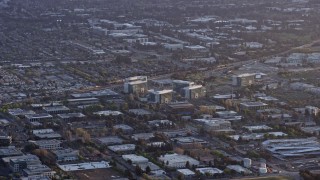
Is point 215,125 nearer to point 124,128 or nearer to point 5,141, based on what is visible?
point 124,128

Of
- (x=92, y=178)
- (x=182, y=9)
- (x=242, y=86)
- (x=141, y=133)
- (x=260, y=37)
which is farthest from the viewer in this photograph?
(x=182, y=9)

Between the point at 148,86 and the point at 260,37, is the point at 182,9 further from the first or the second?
the point at 148,86

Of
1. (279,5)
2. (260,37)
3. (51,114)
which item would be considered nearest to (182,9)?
(279,5)

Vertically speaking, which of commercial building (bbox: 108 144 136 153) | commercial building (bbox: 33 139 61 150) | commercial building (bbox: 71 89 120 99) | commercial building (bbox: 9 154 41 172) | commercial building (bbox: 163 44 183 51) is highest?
commercial building (bbox: 9 154 41 172)

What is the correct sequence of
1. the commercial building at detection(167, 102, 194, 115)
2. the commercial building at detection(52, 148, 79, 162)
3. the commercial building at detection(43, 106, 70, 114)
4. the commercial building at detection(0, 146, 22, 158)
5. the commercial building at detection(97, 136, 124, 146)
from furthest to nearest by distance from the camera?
1. the commercial building at detection(43, 106, 70, 114)
2. the commercial building at detection(167, 102, 194, 115)
3. the commercial building at detection(97, 136, 124, 146)
4. the commercial building at detection(0, 146, 22, 158)
5. the commercial building at detection(52, 148, 79, 162)

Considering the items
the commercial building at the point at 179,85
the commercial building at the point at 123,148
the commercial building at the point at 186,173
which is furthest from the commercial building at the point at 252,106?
the commercial building at the point at 186,173

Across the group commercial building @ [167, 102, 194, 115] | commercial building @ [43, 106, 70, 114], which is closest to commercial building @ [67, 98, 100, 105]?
commercial building @ [43, 106, 70, 114]

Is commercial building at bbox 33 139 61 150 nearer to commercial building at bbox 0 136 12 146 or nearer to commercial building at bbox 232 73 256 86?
commercial building at bbox 0 136 12 146
